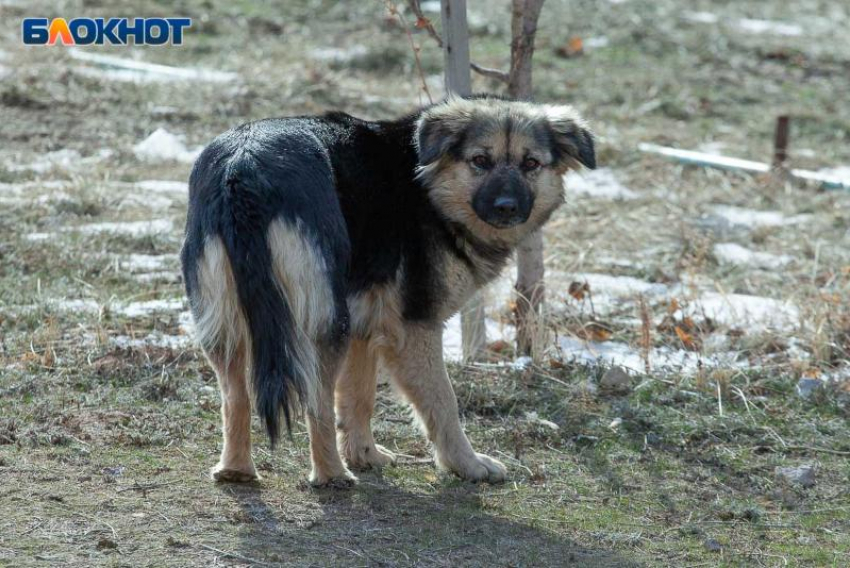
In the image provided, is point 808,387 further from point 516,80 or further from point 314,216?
point 314,216

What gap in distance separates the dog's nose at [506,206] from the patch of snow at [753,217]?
4.42 m

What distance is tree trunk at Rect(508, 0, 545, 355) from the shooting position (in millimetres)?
6371

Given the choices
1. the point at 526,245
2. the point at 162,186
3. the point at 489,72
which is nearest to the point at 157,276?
the point at 162,186

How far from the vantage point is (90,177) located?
849cm

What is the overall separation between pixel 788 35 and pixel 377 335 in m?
12.3

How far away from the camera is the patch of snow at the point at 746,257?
8133 mm

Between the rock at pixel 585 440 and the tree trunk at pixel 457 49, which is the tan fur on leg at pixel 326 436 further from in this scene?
the tree trunk at pixel 457 49

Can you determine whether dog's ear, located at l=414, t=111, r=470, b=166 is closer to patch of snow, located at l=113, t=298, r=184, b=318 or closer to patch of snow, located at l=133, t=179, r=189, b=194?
patch of snow, located at l=113, t=298, r=184, b=318

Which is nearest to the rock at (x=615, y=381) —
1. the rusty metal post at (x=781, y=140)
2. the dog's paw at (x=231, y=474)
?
the dog's paw at (x=231, y=474)

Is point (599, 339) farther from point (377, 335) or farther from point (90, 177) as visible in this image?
point (90, 177)

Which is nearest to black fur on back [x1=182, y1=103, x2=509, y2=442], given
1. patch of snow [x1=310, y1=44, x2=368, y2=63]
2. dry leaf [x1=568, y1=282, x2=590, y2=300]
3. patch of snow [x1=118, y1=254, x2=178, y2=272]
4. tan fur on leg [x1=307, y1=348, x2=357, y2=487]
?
tan fur on leg [x1=307, y1=348, x2=357, y2=487]

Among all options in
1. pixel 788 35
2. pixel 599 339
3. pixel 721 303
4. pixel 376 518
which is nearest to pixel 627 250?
pixel 721 303

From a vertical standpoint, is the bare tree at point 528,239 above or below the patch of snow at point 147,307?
above

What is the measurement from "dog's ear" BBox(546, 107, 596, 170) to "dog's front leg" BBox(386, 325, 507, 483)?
1007 millimetres
